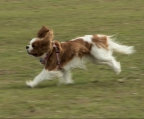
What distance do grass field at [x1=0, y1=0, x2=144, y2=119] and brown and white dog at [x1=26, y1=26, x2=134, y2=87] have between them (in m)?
0.23

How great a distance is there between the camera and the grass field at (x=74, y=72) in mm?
6102

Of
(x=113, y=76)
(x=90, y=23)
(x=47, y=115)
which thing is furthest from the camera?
(x=90, y=23)

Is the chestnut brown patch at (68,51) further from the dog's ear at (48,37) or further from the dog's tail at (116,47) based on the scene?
the dog's tail at (116,47)

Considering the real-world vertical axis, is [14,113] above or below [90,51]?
below

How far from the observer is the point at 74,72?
28.4ft

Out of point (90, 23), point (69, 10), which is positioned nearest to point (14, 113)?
point (90, 23)

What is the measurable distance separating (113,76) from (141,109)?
84.8 inches

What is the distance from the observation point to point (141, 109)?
19.9 feet

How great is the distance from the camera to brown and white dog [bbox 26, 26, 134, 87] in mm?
7340

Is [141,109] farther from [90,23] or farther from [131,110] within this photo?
[90,23]

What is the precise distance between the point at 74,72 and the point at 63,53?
124 centimetres

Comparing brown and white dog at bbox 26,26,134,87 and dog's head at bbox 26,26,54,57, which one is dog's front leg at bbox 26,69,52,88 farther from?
dog's head at bbox 26,26,54,57

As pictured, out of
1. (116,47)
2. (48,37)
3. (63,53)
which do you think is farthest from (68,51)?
(116,47)

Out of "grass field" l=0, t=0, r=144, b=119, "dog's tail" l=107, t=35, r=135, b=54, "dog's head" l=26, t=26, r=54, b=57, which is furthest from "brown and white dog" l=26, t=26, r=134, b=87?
"grass field" l=0, t=0, r=144, b=119
